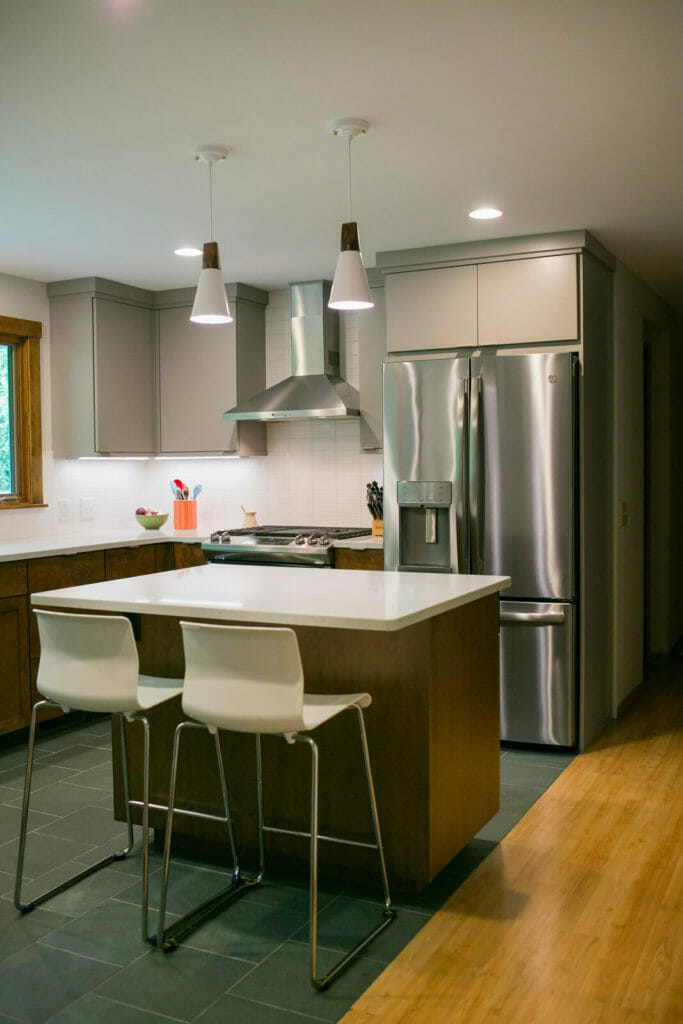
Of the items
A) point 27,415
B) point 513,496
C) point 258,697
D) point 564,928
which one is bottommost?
point 564,928

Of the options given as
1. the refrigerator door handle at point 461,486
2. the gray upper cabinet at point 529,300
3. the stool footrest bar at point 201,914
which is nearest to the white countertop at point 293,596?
the stool footrest bar at point 201,914

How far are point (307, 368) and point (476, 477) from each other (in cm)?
158

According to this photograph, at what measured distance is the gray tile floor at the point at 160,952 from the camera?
2.31 metres

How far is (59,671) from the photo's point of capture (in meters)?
2.76

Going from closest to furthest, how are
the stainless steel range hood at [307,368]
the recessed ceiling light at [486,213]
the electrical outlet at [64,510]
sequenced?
the recessed ceiling light at [486,213] < the stainless steel range hood at [307,368] < the electrical outlet at [64,510]

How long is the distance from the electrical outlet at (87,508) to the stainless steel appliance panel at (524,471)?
264cm

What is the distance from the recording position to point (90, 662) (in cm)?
269

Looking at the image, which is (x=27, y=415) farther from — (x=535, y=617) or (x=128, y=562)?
(x=535, y=617)

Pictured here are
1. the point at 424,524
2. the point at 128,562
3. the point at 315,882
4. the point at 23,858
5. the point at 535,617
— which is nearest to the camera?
the point at 315,882

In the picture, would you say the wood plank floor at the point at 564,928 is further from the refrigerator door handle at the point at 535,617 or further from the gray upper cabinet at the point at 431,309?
the gray upper cabinet at the point at 431,309

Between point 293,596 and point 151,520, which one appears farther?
point 151,520

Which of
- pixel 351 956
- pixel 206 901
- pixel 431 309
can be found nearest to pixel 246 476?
pixel 431 309

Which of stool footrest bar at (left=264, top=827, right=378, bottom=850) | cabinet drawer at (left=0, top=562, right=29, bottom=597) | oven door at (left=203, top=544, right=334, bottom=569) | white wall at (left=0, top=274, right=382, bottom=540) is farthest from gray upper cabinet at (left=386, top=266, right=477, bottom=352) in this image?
stool footrest bar at (left=264, top=827, right=378, bottom=850)

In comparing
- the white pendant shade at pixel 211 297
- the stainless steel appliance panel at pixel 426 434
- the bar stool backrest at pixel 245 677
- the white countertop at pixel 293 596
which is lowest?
the bar stool backrest at pixel 245 677
